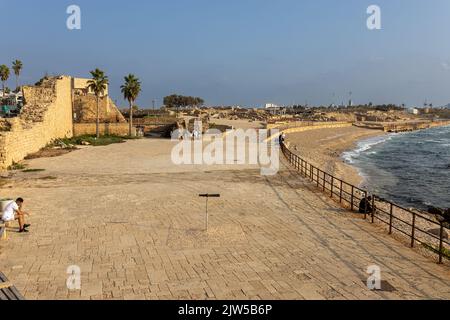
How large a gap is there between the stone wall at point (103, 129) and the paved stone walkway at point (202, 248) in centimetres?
2669

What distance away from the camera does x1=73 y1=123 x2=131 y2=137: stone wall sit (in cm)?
4141

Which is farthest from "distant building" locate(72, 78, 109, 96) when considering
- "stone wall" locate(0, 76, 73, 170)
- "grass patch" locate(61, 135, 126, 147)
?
"grass patch" locate(61, 135, 126, 147)

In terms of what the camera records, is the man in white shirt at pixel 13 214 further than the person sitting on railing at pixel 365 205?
No

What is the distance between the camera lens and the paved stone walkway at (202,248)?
675 cm

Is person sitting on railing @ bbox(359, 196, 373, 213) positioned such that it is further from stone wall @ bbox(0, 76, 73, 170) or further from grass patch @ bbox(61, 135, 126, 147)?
grass patch @ bbox(61, 135, 126, 147)

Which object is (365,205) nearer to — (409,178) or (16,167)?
(16,167)

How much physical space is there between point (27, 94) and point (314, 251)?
103 ft

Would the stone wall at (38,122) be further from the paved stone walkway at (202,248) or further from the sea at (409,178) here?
the sea at (409,178)

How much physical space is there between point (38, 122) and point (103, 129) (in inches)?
540

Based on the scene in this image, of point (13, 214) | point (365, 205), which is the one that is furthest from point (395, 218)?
point (13, 214)

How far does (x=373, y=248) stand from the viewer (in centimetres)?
905

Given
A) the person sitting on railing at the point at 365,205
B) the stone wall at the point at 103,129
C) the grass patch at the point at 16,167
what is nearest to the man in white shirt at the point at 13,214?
the person sitting on railing at the point at 365,205
